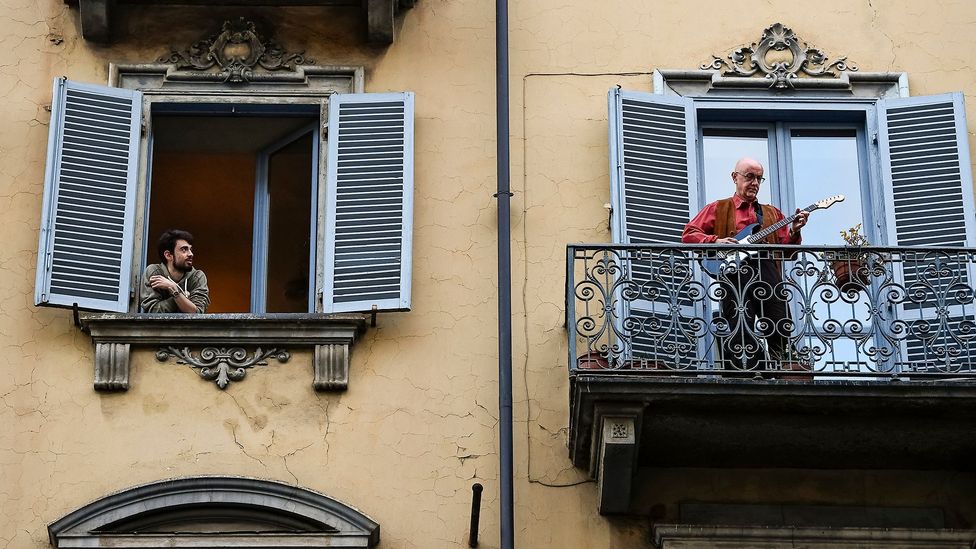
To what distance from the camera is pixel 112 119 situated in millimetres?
13562

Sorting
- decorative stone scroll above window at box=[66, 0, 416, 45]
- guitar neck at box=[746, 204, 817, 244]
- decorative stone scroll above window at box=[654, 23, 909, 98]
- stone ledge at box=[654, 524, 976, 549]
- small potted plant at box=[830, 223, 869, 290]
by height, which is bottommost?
stone ledge at box=[654, 524, 976, 549]

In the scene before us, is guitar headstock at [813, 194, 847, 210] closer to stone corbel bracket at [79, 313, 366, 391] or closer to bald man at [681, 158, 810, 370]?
bald man at [681, 158, 810, 370]

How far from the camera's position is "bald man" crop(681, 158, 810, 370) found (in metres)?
12.2

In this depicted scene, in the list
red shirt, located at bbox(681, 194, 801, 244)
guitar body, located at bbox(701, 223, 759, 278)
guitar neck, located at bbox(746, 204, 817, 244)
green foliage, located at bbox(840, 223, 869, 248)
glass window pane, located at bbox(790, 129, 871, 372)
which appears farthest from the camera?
glass window pane, located at bbox(790, 129, 871, 372)

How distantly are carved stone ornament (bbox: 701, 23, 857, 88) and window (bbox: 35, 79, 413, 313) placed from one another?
218cm

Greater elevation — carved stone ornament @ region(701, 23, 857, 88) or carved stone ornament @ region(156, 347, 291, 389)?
carved stone ornament @ region(701, 23, 857, 88)

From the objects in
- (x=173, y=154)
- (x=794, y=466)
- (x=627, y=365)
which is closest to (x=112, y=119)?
(x=173, y=154)

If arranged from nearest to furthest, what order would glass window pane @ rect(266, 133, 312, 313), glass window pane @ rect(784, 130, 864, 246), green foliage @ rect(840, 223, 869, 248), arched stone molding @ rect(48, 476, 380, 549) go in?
arched stone molding @ rect(48, 476, 380, 549)
green foliage @ rect(840, 223, 869, 248)
glass window pane @ rect(266, 133, 312, 313)
glass window pane @ rect(784, 130, 864, 246)

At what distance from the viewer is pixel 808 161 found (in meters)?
14.0

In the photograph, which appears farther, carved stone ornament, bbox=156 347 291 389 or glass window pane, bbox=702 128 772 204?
glass window pane, bbox=702 128 772 204

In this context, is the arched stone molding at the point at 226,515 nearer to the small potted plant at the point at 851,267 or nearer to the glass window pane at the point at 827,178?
the small potted plant at the point at 851,267

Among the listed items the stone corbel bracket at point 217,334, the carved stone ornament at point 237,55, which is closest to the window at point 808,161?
the stone corbel bracket at point 217,334

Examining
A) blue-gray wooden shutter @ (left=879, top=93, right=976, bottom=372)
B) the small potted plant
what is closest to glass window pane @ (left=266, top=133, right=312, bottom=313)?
the small potted plant

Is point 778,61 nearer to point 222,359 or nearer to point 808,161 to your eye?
point 808,161
